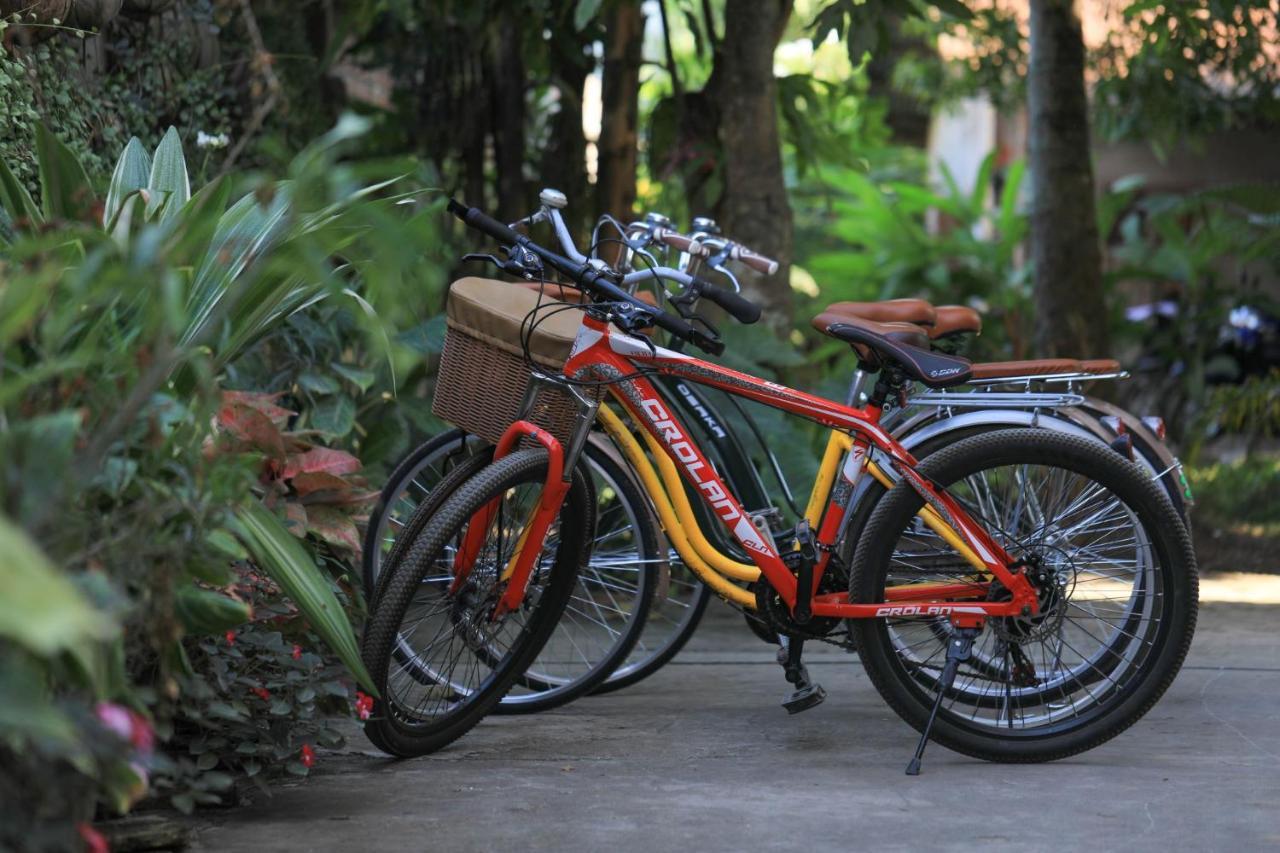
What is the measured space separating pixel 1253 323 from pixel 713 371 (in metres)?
8.59

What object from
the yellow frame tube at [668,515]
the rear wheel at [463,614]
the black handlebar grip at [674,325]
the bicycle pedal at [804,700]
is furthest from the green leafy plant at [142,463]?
the bicycle pedal at [804,700]

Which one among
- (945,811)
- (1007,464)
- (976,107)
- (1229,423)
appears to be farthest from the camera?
(976,107)

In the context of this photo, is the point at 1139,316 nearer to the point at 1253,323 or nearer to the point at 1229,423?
the point at 1253,323

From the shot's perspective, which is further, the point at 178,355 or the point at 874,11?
the point at 874,11

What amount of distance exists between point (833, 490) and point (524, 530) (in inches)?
30.1

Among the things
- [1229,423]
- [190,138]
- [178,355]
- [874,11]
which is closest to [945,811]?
[178,355]

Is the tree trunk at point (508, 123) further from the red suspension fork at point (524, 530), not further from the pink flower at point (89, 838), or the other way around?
the pink flower at point (89, 838)

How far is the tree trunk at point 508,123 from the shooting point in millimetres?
8195

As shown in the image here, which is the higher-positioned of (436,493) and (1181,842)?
(436,493)

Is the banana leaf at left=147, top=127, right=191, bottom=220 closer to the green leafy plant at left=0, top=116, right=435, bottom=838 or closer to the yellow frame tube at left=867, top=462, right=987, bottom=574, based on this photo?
the green leafy plant at left=0, top=116, right=435, bottom=838

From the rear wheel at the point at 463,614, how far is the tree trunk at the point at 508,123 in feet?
14.9

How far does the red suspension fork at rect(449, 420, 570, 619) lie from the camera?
3.68 meters

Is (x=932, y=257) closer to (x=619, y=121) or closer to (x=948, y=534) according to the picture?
(x=619, y=121)

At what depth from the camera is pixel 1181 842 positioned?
3014mm
